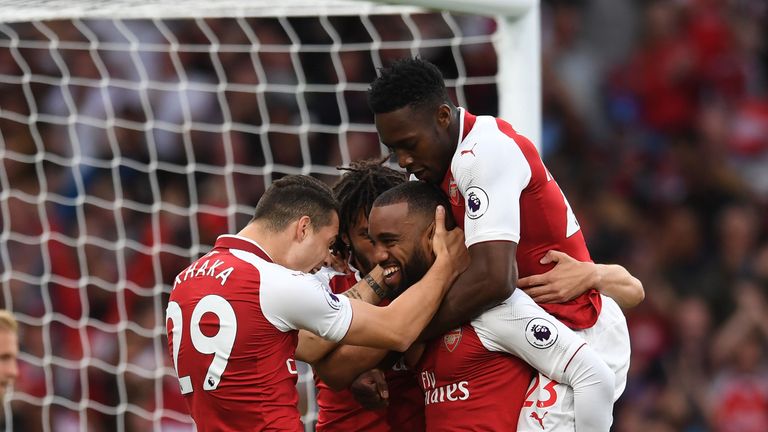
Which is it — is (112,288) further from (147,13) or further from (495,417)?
(495,417)

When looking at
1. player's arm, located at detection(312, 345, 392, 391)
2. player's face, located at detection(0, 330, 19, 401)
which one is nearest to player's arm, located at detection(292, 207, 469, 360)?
player's arm, located at detection(312, 345, 392, 391)

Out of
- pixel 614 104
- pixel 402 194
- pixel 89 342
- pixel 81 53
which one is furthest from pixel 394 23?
pixel 402 194

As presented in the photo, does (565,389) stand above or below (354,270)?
below

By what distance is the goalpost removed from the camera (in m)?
7.13

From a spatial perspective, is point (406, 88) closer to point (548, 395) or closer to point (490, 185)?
point (490, 185)

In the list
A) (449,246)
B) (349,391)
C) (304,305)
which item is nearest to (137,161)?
(349,391)

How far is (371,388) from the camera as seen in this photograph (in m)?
3.65

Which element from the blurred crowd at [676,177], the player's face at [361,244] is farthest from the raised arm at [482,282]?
the blurred crowd at [676,177]

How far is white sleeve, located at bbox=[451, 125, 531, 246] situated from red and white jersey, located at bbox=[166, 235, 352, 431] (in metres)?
0.52

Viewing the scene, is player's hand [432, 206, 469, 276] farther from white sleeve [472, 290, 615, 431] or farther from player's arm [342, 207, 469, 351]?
white sleeve [472, 290, 615, 431]

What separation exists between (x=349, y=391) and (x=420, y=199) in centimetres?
78

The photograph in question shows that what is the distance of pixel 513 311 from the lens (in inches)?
133

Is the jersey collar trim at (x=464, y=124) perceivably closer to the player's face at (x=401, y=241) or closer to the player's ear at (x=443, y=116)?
the player's ear at (x=443, y=116)

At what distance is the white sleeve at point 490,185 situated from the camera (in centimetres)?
326
